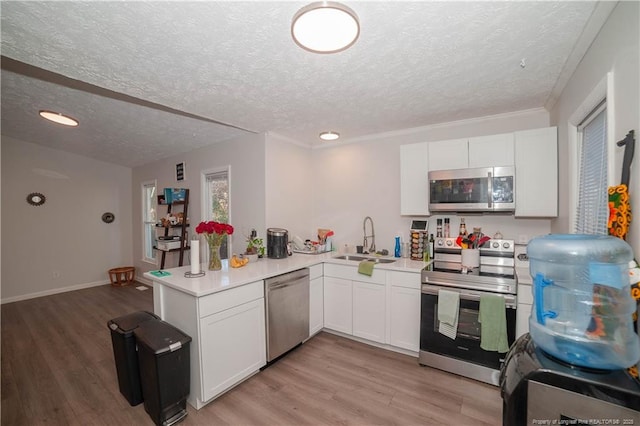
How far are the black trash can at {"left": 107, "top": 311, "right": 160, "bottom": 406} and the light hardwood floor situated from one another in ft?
0.37

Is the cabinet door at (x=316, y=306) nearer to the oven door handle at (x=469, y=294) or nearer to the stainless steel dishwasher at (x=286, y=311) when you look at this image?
the stainless steel dishwasher at (x=286, y=311)

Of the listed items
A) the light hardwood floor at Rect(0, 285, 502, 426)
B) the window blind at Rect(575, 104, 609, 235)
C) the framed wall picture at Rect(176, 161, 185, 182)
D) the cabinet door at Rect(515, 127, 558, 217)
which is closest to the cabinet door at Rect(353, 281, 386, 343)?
the light hardwood floor at Rect(0, 285, 502, 426)

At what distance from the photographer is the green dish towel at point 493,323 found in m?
2.09

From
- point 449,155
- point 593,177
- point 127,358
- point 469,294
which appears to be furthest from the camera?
point 449,155

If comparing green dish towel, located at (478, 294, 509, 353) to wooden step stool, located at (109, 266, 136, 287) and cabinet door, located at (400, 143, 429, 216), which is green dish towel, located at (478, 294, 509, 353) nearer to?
cabinet door, located at (400, 143, 429, 216)

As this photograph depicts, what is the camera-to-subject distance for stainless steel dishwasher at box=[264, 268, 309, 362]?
2447 millimetres

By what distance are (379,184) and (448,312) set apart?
1.83 metres

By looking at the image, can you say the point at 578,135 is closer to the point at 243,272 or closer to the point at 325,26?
the point at 325,26

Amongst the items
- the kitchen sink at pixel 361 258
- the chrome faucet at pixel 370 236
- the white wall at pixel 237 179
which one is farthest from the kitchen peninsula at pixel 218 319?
the white wall at pixel 237 179

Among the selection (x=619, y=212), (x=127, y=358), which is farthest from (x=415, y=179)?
(x=127, y=358)

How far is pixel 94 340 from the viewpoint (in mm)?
3104

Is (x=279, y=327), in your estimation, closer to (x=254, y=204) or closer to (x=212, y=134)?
(x=254, y=204)

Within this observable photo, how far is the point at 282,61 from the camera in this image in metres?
1.83

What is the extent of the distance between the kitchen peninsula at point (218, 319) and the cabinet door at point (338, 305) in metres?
0.75
